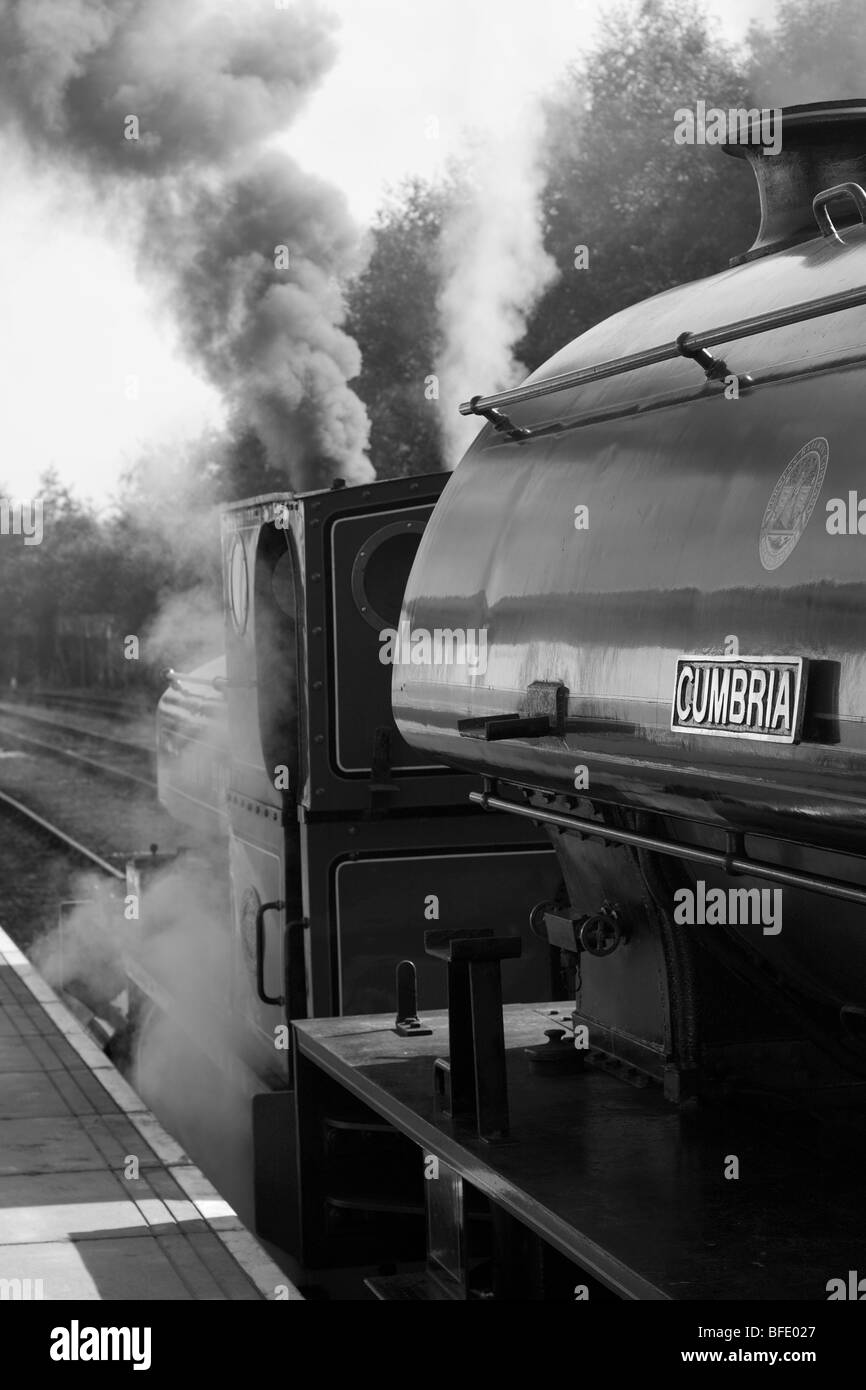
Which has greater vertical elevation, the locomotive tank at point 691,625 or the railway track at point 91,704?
the locomotive tank at point 691,625

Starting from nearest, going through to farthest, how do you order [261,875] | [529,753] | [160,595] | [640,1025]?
[529,753], [640,1025], [261,875], [160,595]

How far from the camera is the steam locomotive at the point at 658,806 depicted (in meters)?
3.06

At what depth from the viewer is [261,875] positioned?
24.8ft

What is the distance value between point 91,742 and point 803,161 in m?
32.8

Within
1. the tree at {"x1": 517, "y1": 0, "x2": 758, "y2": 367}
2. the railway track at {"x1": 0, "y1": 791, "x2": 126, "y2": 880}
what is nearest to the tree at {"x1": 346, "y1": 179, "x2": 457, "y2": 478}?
the tree at {"x1": 517, "y1": 0, "x2": 758, "y2": 367}

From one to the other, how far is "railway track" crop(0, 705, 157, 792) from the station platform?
57.9ft

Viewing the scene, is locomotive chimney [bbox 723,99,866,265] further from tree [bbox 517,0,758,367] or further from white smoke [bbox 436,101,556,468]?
tree [bbox 517,0,758,367]

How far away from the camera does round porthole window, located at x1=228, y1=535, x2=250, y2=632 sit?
7.63 metres

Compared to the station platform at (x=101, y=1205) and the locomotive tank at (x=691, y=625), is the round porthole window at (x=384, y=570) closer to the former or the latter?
the locomotive tank at (x=691, y=625)

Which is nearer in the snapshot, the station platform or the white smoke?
the station platform

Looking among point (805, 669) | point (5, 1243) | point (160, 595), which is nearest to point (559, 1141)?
point (805, 669)

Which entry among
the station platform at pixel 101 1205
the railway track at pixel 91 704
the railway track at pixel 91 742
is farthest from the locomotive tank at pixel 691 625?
the railway track at pixel 91 704

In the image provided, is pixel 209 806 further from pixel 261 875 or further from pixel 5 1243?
pixel 5 1243
